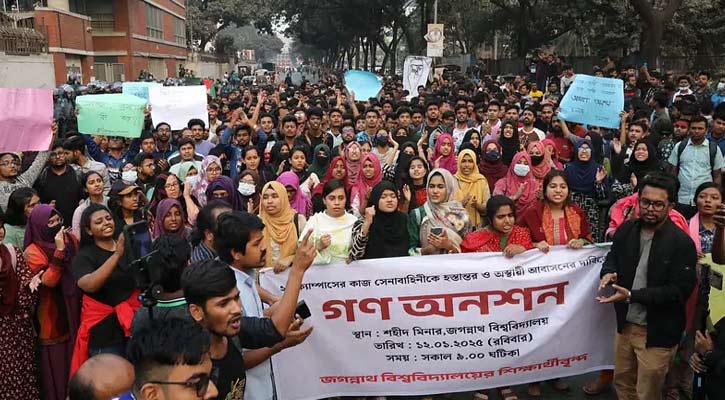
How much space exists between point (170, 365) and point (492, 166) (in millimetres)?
4810

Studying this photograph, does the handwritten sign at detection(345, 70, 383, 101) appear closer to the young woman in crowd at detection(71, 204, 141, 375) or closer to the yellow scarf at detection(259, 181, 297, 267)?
the yellow scarf at detection(259, 181, 297, 267)

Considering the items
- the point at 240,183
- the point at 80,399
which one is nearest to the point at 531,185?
the point at 240,183

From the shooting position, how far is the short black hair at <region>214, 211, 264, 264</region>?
2.76m

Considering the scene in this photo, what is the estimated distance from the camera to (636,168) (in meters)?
5.94

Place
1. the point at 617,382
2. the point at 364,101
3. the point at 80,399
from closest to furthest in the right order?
the point at 80,399 → the point at 617,382 → the point at 364,101

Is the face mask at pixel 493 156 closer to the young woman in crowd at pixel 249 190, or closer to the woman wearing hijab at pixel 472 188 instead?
the woman wearing hijab at pixel 472 188

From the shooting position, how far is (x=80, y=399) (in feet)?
6.36

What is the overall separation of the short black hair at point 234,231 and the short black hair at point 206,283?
1.12 feet

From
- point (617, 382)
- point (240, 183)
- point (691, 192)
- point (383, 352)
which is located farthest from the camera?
point (691, 192)

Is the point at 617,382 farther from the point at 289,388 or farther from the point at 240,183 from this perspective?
the point at 240,183

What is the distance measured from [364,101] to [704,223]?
31.3 ft

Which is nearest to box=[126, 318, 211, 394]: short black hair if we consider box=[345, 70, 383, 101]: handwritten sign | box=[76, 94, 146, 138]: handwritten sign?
box=[76, 94, 146, 138]: handwritten sign

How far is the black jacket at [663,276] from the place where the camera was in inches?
133

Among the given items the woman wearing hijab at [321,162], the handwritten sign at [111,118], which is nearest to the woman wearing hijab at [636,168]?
the woman wearing hijab at [321,162]
